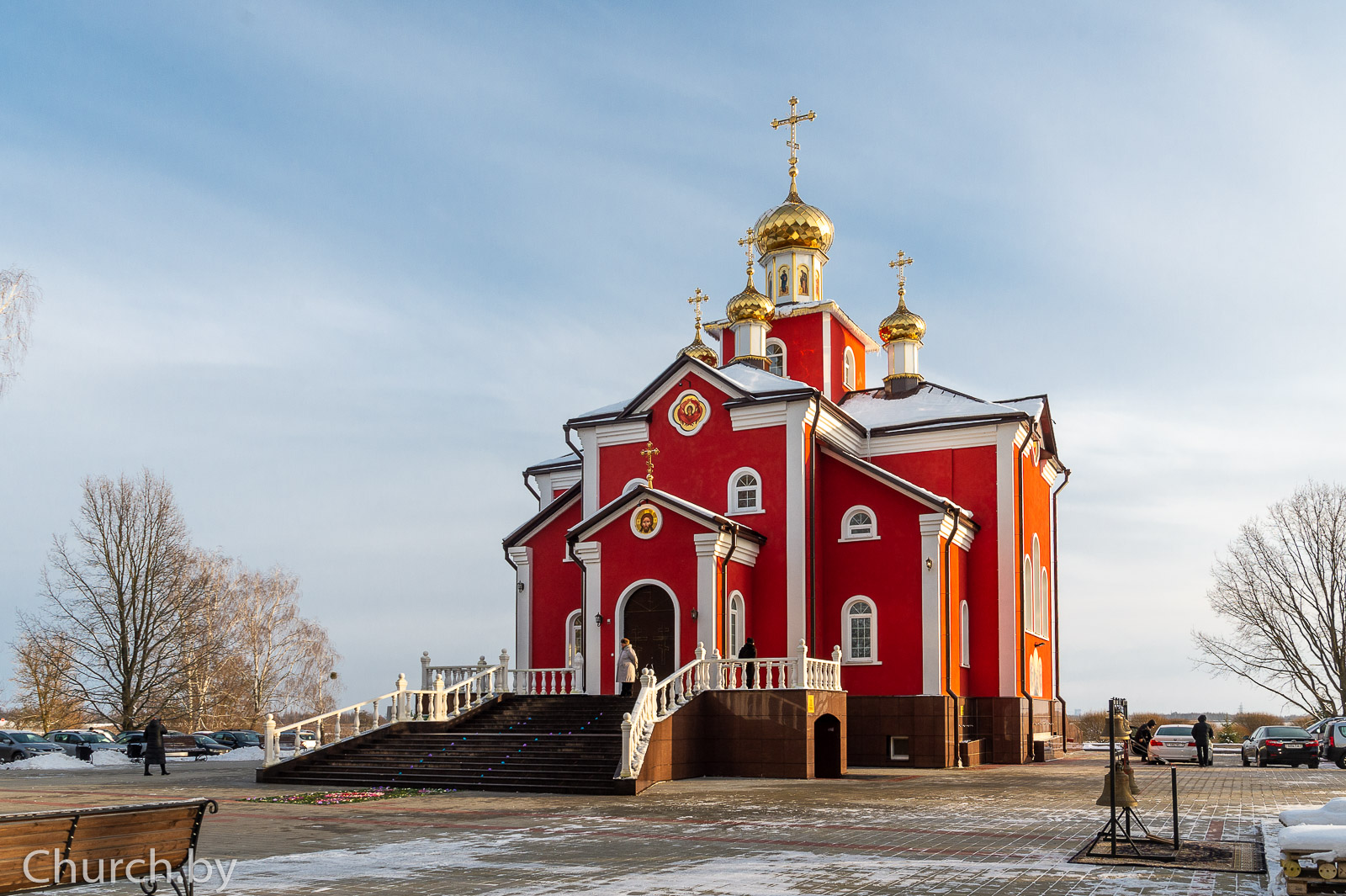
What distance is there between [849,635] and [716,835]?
45.5 ft

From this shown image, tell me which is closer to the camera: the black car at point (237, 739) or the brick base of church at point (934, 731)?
the brick base of church at point (934, 731)

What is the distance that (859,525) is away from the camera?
25.4 metres

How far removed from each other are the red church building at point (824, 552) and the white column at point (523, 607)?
0.15 feet

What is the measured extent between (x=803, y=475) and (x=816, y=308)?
29.0 feet

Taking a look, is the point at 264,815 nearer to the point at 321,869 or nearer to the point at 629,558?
the point at 321,869

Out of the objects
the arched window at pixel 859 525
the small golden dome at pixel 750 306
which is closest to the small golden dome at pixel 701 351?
the small golden dome at pixel 750 306

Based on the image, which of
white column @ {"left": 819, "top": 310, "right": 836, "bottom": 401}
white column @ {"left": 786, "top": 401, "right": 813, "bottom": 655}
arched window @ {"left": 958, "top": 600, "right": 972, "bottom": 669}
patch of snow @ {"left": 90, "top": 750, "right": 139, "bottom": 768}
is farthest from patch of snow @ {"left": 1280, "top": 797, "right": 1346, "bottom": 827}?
patch of snow @ {"left": 90, "top": 750, "right": 139, "bottom": 768}

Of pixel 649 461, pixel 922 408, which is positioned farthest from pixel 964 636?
pixel 649 461

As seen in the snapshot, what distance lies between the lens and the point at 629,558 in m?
23.2

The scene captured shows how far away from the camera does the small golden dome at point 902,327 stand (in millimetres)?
32031

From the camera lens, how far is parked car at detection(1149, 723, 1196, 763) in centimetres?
2780

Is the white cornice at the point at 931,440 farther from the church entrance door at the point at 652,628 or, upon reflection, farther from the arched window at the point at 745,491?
the church entrance door at the point at 652,628

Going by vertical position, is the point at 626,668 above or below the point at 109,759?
above

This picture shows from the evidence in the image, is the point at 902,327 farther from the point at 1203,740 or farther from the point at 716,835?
the point at 716,835
